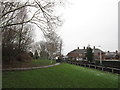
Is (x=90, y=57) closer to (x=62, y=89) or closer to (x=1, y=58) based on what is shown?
(x=1, y=58)

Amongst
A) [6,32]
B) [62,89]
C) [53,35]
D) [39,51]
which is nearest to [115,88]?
[62,89]

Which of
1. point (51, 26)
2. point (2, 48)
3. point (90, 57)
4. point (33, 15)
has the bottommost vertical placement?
point (90, 57)

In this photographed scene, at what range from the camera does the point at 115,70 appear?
607 inches

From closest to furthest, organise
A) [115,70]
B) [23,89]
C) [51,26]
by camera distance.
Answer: [23,89] < [51,26] < [115,70]

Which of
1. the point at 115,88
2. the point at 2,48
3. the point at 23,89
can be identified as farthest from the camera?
the point at 2,48

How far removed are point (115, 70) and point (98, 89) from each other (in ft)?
32.0

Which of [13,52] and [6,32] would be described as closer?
[6,32]

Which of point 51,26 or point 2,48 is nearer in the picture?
point 51,26

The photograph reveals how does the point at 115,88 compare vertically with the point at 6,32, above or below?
below

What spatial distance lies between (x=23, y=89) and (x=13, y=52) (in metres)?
14.9

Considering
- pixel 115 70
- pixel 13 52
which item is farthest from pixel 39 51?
pixel 115 70

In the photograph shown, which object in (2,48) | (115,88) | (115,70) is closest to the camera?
(115,88)

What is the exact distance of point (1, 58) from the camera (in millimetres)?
19016

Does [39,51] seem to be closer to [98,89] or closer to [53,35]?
[53,35]
